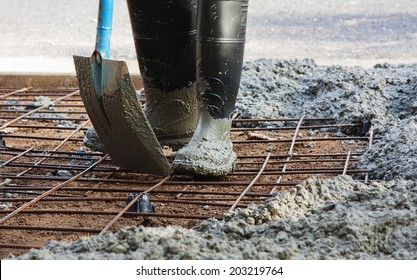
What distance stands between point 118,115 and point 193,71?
19.0 inches

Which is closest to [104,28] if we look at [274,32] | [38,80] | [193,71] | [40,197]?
[193,71]

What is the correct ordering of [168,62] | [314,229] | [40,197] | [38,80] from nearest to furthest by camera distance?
[314,229] < [40,197] < [168,62] < [38,80]

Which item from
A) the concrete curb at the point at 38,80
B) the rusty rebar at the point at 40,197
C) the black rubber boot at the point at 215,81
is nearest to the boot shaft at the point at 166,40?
the black rubber boot at the point at 215,81

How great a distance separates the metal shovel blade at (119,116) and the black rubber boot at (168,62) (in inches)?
13.3

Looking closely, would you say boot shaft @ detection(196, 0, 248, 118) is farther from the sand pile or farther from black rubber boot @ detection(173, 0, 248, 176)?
the sand pile

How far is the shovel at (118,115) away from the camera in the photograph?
116 inches

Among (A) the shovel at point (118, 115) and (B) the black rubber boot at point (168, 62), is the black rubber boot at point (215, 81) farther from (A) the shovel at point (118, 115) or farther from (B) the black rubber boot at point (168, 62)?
(B) the black rubber boot at point (168, 62)

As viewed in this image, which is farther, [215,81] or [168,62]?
[168,62]

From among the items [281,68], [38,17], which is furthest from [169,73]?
[38,17]

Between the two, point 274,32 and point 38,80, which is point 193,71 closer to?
point 38,80

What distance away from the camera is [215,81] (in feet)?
9.89

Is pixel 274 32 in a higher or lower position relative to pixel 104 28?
higher

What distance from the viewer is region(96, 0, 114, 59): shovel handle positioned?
3.21 meters
